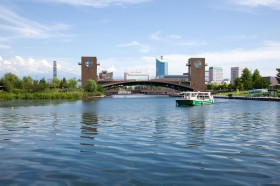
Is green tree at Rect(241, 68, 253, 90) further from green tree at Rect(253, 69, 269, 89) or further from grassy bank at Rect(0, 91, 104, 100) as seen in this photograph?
grassy bank at Rect(0, 91, 104, 100)

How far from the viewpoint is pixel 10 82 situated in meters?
160

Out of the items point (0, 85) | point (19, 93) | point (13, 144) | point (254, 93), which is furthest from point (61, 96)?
point (13, 144)

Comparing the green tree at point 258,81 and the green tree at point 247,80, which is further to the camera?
the green tree at point 247,80

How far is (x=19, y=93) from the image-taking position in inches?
5669

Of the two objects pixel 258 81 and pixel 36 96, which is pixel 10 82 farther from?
pixel 258 81

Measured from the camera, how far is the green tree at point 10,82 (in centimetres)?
15480

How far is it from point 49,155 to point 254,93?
547ft

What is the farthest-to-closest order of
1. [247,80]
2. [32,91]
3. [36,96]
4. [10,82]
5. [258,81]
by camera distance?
[247,80] < [258,81] < [10,82] < [32,91] < [36,96]

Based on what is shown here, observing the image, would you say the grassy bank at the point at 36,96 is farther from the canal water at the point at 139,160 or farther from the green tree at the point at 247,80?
the canal water at the point at 139,160

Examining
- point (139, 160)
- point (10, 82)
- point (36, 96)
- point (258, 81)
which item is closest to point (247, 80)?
point (258, 81)

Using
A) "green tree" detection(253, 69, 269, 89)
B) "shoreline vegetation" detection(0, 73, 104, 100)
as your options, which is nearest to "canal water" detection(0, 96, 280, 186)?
"shoreline vegetation" detection(0, 73, 104, 100)

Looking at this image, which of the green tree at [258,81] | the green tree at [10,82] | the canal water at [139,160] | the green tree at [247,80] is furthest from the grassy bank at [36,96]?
the canal water at [139,160]

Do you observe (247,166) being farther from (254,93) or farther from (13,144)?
(254,93)

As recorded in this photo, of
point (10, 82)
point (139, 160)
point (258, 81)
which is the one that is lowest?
point (139, 160)
